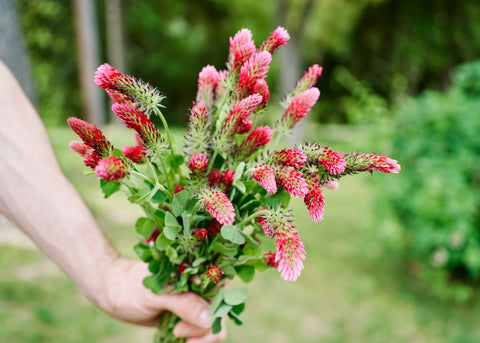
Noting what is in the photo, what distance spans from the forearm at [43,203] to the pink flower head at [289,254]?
864 mm

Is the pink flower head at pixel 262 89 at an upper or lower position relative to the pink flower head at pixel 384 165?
upper

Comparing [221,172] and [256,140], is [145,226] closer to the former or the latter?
[221,172]

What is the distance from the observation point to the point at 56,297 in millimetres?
4277

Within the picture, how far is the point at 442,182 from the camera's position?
149 inches

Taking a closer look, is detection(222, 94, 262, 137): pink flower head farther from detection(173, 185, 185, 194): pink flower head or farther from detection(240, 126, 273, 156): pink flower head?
detection(173, 185, 185, 194): pink flower head

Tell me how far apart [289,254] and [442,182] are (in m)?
3.23

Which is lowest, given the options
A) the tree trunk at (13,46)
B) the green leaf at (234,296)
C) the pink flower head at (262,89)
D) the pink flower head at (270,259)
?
the green leaf at (234,296)

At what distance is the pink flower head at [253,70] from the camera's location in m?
1.18

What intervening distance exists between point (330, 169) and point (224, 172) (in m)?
0.39

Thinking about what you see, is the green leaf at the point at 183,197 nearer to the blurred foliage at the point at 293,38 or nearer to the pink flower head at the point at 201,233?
the pink flower head at the point at 201,233

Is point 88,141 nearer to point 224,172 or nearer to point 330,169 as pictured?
point 224,172

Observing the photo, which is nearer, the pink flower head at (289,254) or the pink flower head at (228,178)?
the pink flower head at (289,254)

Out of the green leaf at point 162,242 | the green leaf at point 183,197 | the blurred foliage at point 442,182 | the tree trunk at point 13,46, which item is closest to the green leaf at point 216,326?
the green leaf at point 162,242

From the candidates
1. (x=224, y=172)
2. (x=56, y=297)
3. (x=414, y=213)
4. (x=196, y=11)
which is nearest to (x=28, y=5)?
(x=196, y=11)
